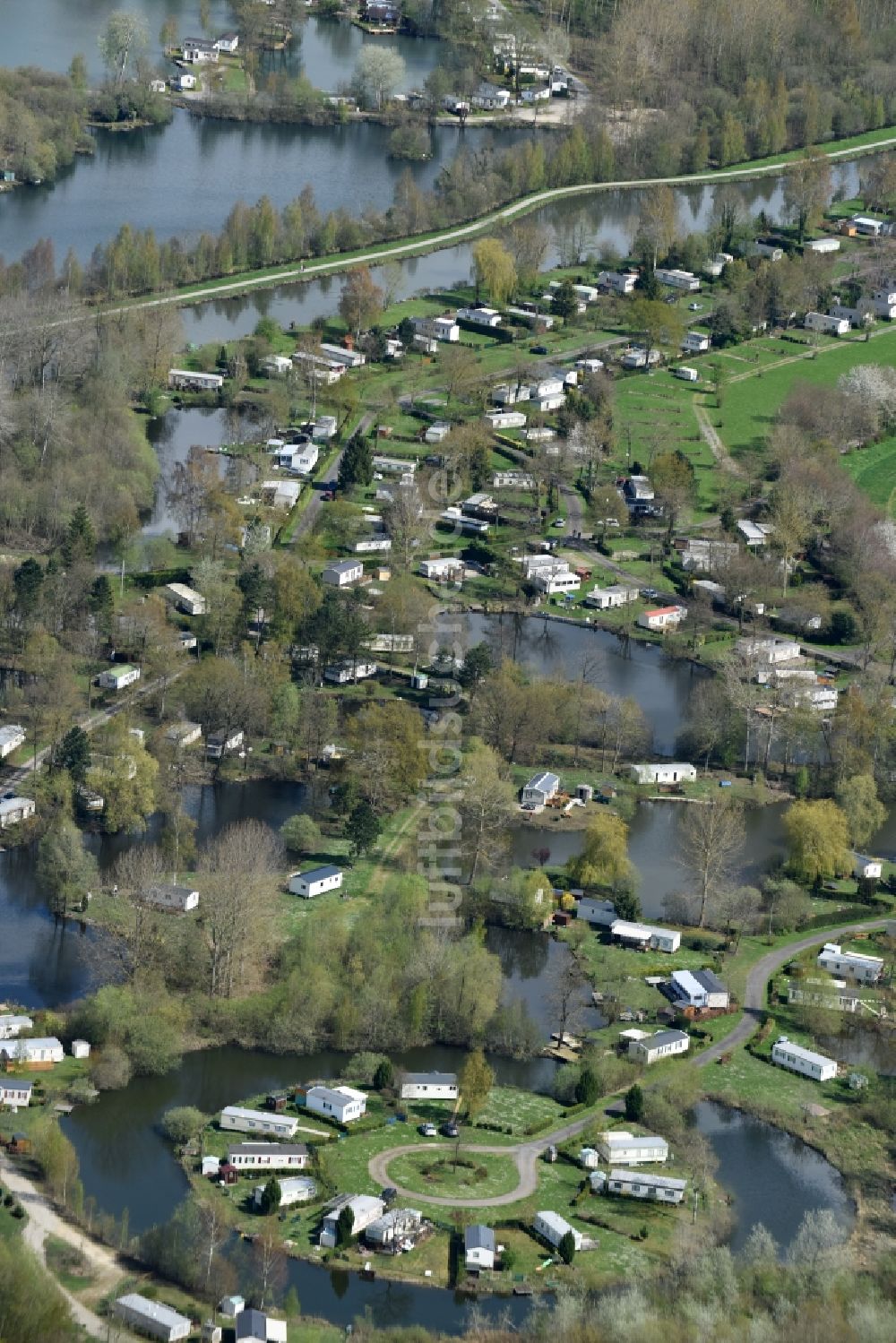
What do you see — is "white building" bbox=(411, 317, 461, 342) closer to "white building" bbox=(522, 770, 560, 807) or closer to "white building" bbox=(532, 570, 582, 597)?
"white building" bbox=(532, 570, 582, 597)

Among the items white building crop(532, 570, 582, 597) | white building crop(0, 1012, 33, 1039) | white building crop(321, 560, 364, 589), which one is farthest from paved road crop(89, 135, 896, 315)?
white building crop(0, 1012, 33, 1039)

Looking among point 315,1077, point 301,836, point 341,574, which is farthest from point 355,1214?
point 341,574

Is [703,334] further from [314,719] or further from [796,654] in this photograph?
[314,719]

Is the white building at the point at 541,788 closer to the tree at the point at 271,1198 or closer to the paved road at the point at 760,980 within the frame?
the paved road at the point at 760,980

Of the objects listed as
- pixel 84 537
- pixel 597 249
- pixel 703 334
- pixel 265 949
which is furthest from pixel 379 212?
pixel 265 949

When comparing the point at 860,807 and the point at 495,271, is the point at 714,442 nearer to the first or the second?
the point at 495,271

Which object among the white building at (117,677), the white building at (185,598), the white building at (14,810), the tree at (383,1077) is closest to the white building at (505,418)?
the white building at (185,598)
